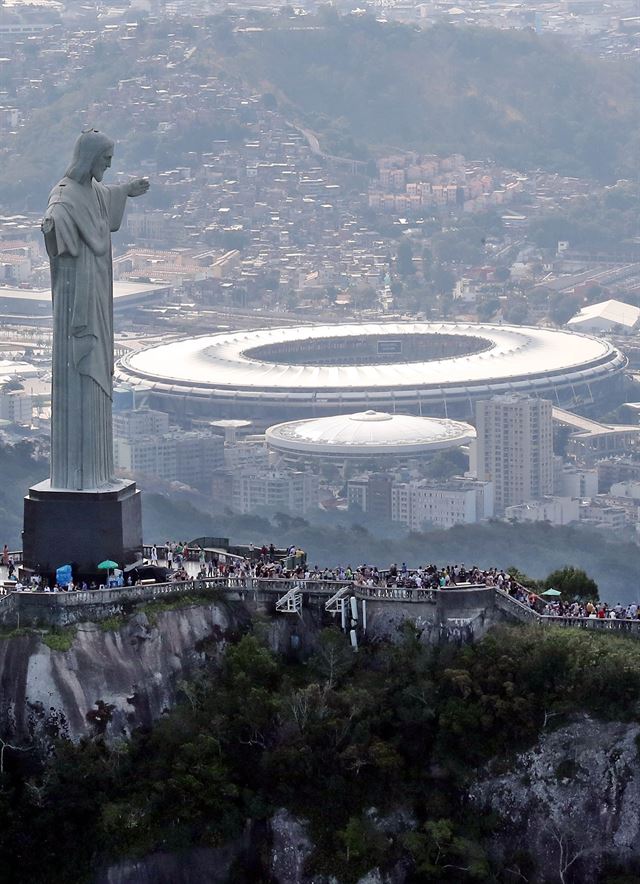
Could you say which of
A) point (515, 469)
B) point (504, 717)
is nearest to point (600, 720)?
point (504, 717)

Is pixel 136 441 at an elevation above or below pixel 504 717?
below

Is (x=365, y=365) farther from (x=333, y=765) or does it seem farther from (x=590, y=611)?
(x=333, y=765)

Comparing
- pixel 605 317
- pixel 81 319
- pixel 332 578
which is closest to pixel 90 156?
pixel 81 319

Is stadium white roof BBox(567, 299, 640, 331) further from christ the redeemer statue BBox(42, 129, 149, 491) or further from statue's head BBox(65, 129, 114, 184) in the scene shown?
statue's head BBox(65, 129, 114, 184)

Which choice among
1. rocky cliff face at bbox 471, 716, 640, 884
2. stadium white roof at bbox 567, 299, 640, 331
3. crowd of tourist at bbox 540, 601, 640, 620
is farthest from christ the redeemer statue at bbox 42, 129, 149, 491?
stadium white roof at bbox 567, 299, 640, 331

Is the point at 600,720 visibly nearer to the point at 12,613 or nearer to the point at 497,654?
the point at 497,654

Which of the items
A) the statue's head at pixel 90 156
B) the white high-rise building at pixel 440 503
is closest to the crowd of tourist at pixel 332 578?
the statue's head at pixel 90 156

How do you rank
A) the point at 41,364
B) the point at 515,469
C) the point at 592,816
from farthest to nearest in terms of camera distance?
the point at 41,364, the point at 515,469, the point at 592,816
